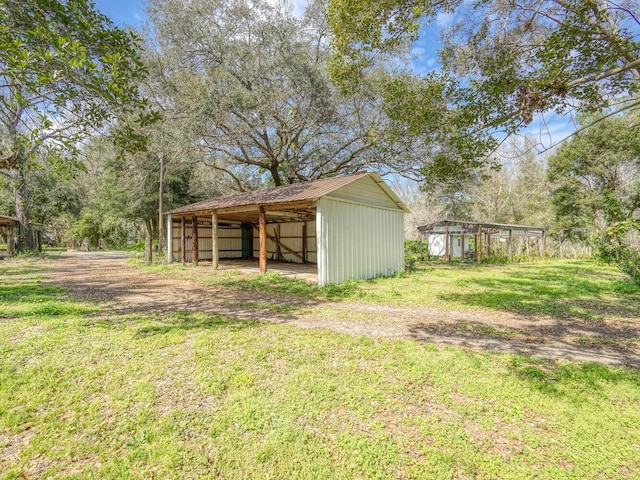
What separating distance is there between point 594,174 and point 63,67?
2495 centimetres

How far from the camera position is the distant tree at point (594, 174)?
57.5 feet

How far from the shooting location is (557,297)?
8.11 m

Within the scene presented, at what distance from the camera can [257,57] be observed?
486 inches

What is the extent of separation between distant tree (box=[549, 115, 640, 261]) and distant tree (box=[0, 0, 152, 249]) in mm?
21114

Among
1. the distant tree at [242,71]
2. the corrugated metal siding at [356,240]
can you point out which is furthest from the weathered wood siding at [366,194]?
the distant tree at [242,71]

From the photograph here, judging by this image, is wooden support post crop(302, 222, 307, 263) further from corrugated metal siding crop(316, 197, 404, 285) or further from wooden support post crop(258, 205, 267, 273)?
corrugated metal siding crop(316, 197, 404, 285)

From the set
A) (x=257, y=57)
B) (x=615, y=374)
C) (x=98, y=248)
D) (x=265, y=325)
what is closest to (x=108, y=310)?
(x=265, y=325)

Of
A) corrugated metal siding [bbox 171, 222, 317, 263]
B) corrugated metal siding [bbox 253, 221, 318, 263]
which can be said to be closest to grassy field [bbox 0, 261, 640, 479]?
corrugated metal siding [bbox 253, 221, 318, 263]

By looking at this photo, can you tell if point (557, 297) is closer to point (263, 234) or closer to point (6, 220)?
point (263, 234)

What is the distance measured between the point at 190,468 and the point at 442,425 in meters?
2.00

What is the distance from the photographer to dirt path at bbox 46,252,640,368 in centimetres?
455

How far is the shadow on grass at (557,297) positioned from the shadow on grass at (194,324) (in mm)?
5122

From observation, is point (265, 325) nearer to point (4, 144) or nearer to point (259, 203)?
point (259, 203)

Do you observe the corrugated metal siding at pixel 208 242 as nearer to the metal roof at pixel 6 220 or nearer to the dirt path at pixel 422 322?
the metal roof at pixel 6 220
